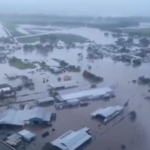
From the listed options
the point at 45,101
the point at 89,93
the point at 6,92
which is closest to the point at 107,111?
the point at 89,93

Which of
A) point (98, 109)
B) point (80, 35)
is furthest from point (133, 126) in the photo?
point (80, 35)

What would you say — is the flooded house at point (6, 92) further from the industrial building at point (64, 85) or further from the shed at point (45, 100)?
the industrial building at point (64, 85)

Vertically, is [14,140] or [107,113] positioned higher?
[107,113]

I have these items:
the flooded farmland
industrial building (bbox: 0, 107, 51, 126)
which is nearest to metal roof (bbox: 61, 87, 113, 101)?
the flooded farmland

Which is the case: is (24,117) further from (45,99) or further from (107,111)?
(107,111)

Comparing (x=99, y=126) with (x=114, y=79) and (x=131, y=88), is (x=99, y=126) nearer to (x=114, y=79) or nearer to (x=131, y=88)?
(x=131, y=88)

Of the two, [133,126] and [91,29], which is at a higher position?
[91,29]

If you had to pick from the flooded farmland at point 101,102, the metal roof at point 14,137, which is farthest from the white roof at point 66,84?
the metal roof at point 14,137

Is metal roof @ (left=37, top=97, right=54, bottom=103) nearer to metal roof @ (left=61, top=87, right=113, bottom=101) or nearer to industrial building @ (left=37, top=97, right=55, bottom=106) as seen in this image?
industrial building @ (left=37, top=97, right=55, bottom=106)

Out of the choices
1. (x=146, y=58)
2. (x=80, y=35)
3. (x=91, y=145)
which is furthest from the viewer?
(x=80, y=35)
